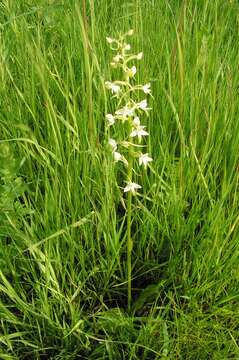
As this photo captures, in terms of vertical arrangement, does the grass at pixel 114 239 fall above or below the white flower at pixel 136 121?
below

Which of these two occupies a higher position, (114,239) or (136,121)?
(136,121)

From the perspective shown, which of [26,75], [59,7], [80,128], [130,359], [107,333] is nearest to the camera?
[130,359]

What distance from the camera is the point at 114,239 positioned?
1.31m

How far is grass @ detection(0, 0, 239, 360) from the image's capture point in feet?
3.98

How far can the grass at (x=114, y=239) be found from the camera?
1.21 metres

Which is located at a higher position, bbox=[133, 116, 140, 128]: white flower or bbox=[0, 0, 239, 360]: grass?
bbox=[133, 116, 140, 128]: white flower

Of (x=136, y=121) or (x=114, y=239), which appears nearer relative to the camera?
(x=136, y=121)

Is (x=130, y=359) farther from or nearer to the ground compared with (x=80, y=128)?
nearer to the ground

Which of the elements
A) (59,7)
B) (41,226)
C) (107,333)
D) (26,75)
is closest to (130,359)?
(107,333)

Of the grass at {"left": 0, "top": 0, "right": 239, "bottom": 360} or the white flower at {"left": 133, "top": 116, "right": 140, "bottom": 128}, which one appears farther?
the grass at {"left": 0, "top": 0, "right": 239, "bottom": 360}

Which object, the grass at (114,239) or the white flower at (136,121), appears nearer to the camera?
the white flower at (136,121)

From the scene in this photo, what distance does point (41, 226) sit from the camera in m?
1.31

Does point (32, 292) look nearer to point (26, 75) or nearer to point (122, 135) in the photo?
point (122, 135)

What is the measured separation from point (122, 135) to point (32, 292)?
544 millimetres
